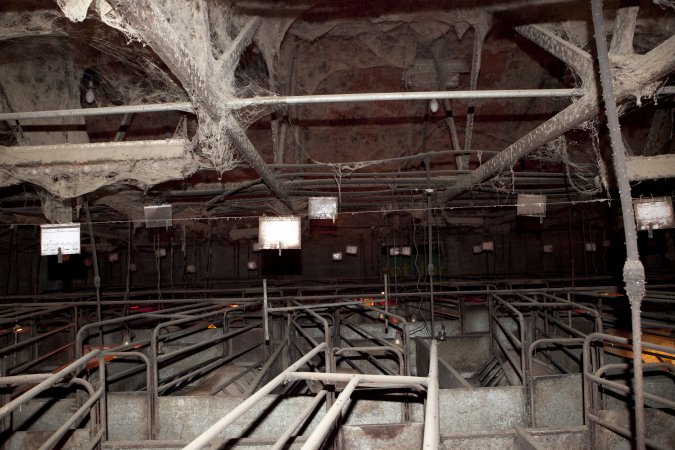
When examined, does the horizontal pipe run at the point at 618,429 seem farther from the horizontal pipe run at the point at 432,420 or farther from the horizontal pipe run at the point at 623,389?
the horizontal pipe run at the point at 432,420

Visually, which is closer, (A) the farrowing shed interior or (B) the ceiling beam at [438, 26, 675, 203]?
(B) the ceiling beam at [438, 26, 675, 203]

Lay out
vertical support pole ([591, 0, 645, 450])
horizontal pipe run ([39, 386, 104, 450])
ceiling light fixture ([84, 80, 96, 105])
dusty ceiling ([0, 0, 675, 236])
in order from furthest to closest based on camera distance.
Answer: ceiling light fixture ([84, 80, 96, 105])
dusty ceiling ([0, 0, 675, 236])
horizontal pipe run ([39, 386, 104, 450])
vertical support pole ([591, 0, 645, 450])

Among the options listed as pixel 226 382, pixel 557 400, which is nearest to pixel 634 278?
pixel 557 400

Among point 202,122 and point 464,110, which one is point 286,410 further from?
point 464,110

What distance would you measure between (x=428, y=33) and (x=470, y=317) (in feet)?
18.0

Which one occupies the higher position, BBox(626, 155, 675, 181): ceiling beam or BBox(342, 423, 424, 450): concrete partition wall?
BBox(626, 155, 675, 181): ceiling beam

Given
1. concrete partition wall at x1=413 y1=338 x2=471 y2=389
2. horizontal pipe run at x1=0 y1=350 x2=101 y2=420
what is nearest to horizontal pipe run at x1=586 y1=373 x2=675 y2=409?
concrete partition wall at x1=413 y1=338 x2=471 y2=389

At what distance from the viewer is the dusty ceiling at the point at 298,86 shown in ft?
10.1

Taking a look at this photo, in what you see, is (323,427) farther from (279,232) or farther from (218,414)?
(279,232)

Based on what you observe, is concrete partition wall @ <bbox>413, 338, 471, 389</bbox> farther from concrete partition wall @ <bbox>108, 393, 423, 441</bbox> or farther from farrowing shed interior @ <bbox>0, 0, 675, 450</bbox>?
concrete partition wall @ <bbox>108, 393, 423, 441</bbox>

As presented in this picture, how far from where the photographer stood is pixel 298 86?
6.29m

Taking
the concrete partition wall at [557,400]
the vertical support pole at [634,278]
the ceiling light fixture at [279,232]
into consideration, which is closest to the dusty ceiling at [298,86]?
the ceiling light fixture at [279,232]

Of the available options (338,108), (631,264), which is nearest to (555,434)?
(631,264)

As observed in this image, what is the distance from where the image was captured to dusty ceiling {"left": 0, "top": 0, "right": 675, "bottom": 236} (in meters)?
3.07
